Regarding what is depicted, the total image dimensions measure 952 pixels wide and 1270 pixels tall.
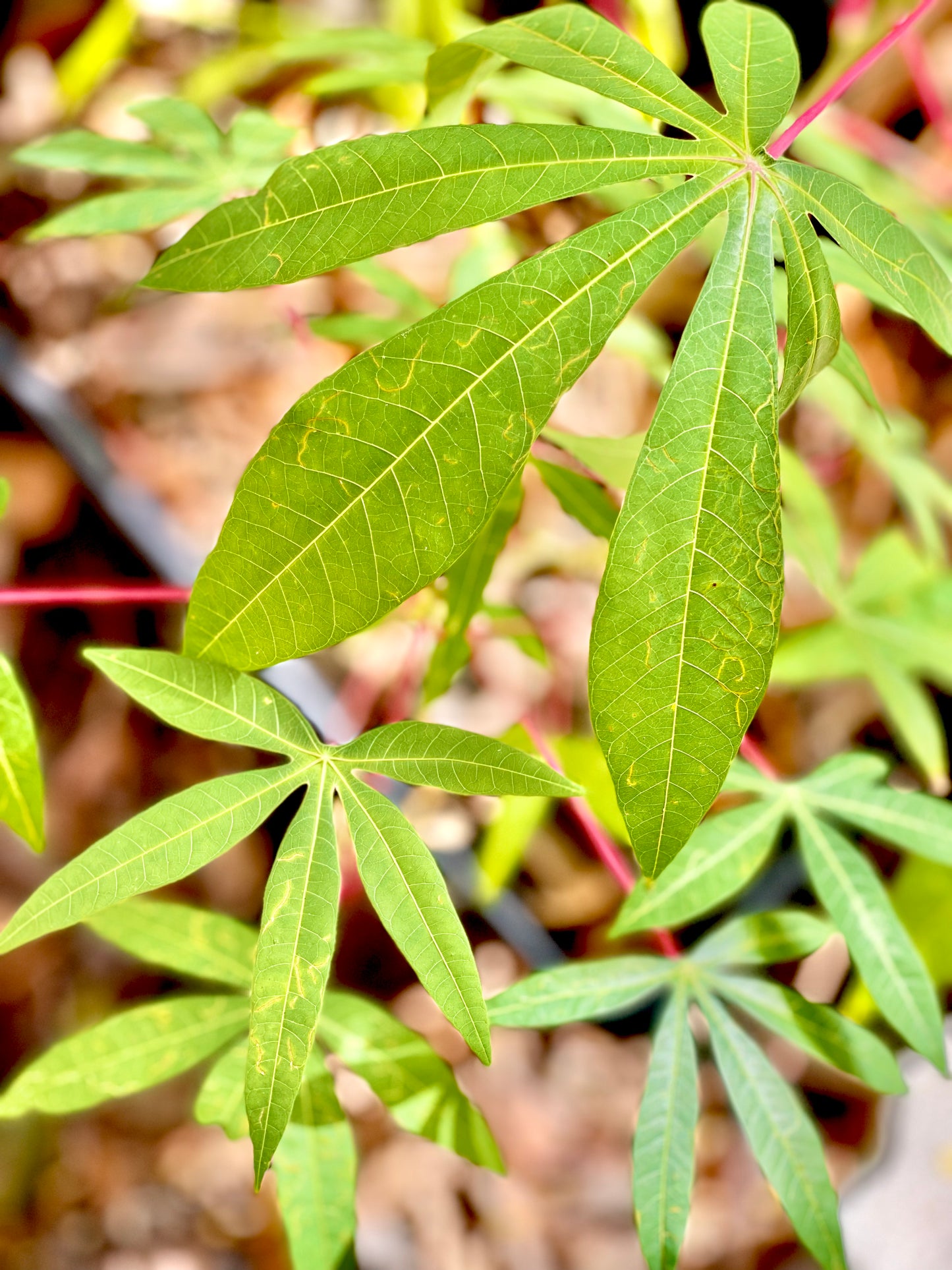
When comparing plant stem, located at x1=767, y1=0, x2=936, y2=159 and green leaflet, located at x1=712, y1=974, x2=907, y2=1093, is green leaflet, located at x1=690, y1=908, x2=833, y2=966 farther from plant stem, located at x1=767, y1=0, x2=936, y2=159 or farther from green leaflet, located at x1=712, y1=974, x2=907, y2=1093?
plant stem, located at x1=767, y1=0, x2=936, y2=159

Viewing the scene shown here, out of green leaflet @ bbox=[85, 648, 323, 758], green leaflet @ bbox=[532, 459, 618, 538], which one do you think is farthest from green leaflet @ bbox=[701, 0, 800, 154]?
green leaflet @ bbox=[85, 648, 323, 758]

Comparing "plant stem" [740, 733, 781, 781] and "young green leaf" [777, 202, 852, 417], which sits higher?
"young green leaf" [777, 202, 852, 417]

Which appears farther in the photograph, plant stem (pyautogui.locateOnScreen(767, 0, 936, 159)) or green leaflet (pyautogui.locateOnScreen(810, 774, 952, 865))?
green leaflet (pyautogui.locateOnScreen(810, 774, 952, 865))

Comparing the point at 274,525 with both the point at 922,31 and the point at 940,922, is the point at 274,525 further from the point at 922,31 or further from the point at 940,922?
the point at 922,31

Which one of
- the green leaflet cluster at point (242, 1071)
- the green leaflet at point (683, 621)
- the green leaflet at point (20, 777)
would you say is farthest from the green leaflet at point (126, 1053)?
the green leaflet at point (683, 621)

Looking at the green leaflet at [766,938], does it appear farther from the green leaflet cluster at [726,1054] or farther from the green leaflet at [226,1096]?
the green leaflet at [226,1096]

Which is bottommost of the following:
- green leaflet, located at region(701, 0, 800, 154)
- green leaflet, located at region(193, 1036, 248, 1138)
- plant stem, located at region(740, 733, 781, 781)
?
green leaflet, located at region(193, 1036, 248, 1138)
